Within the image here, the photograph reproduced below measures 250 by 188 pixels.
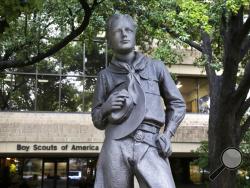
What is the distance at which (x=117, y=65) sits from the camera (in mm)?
4559

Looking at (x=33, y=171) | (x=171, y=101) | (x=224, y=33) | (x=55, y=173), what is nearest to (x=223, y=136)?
(x=224, y=33)

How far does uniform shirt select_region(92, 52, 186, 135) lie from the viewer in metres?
4.39

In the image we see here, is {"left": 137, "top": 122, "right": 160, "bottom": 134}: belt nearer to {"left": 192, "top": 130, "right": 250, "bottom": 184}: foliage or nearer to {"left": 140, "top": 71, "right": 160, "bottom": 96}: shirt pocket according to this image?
{"left": 140, "top": 71, "right": 160, "bottom": 96}: shirt pocket

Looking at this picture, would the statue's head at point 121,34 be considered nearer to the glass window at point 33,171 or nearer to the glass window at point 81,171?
the glass window at point 81,171

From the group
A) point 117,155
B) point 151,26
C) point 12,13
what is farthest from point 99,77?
point 151,26

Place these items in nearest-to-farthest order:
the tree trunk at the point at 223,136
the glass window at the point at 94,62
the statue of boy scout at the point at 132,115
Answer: the statue of boy scout at the point at 132,115, the tree trunk at the point at 223,136, the glass window at the point at 94,62

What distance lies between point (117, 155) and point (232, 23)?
817 centimetres

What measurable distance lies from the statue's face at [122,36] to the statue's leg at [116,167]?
32.8 inches

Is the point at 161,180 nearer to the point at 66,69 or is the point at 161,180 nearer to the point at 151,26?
the point at 151,26

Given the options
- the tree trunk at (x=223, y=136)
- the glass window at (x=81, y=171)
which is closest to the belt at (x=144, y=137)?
the tree trunk at (x=223, y=136)

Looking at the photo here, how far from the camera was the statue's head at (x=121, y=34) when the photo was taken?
14.6 feet

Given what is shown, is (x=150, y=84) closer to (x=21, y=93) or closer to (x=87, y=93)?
(x=21, y=93)

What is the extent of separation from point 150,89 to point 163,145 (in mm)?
534

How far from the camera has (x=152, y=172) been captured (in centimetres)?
411
